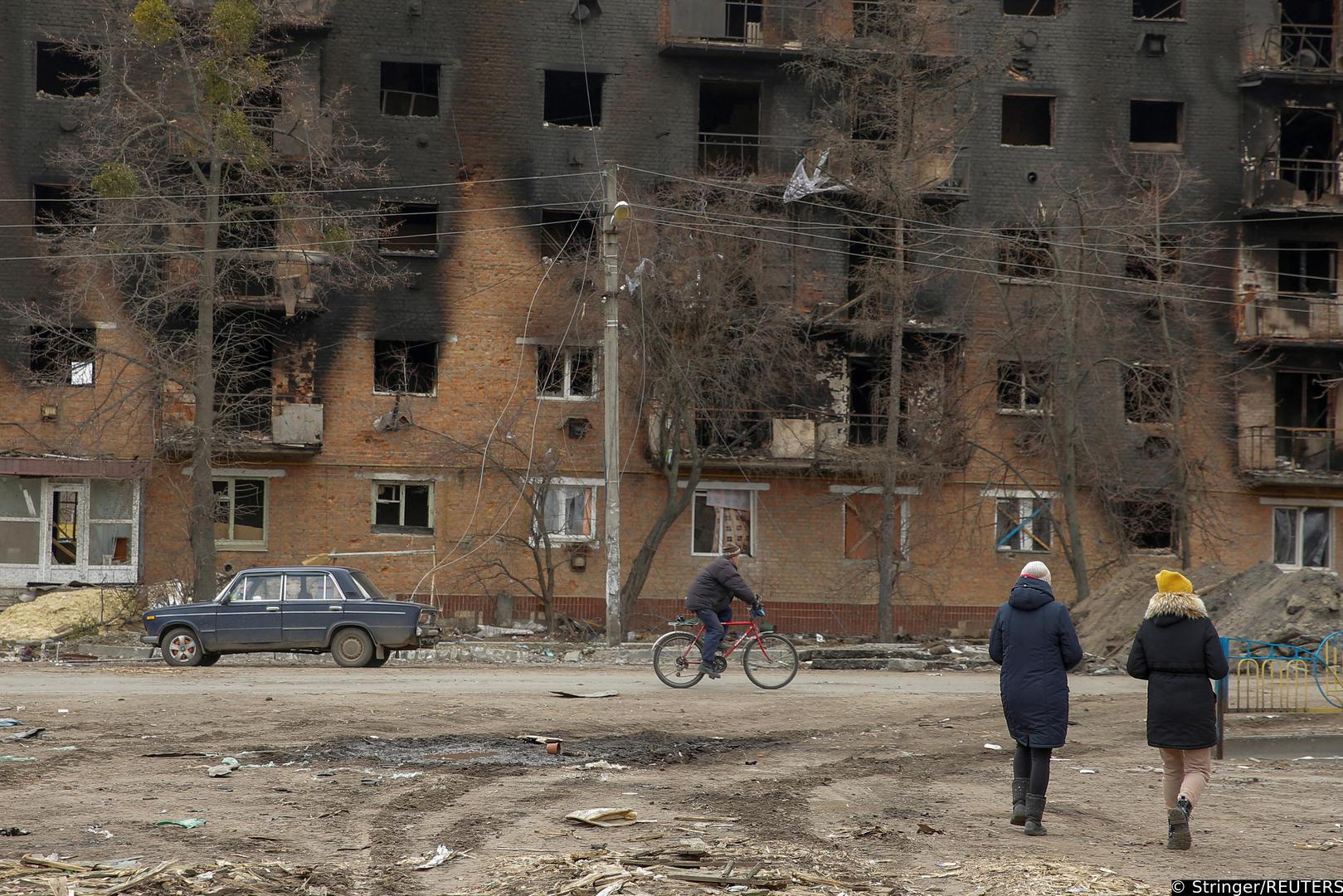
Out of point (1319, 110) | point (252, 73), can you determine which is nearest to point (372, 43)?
point (252, 73)

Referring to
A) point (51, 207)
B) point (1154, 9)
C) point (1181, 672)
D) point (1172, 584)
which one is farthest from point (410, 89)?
point (1181, 672)

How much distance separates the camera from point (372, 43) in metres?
37.7

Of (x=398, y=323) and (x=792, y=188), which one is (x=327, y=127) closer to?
(x=398, y=323)

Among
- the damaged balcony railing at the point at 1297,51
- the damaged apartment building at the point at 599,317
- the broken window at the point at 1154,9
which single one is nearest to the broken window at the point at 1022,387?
the damaged apartment building at the point at 599,317

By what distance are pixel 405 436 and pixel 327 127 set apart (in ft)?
26.1

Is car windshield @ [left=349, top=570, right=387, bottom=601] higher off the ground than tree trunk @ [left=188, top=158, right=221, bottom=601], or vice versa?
tree trunk @ [left=188, top=158, right=221, bottom=601]

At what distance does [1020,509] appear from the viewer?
39.4 metres

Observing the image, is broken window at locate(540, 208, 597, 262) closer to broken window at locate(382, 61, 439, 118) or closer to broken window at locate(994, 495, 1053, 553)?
broken window at locate(382, 61, 439, 118)

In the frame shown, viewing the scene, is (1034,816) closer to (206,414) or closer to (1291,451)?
(206,414)

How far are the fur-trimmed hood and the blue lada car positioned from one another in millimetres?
14923

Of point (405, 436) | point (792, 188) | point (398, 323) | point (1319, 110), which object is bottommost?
point (405, 436)

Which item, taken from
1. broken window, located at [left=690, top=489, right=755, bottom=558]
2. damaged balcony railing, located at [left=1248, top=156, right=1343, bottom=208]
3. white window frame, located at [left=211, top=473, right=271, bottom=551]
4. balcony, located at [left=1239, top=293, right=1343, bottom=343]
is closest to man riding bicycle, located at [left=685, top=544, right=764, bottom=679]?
broken window, located at [left=690, top=489, right=755, bottom=558]

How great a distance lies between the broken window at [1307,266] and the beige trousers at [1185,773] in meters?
33.4

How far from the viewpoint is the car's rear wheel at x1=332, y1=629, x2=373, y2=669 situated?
23.3 meters
